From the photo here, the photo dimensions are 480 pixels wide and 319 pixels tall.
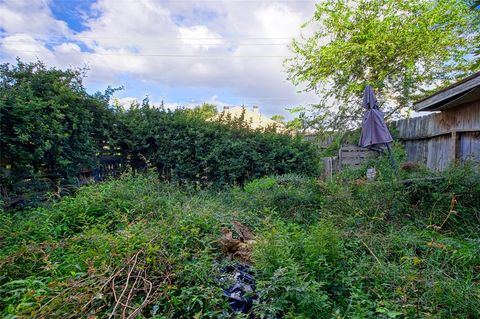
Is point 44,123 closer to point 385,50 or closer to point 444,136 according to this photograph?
point 444,136

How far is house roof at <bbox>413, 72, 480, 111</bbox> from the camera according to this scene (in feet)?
11.9

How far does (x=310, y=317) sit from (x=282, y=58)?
431 inches

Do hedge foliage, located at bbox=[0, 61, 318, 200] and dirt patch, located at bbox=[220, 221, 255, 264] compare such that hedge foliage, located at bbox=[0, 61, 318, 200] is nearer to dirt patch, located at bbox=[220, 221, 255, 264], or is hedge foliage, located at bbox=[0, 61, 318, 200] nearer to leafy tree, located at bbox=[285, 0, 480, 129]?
dirt patch, located at bbox=[220, 221, 255, 264]

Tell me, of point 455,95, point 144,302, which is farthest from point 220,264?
point 455,95

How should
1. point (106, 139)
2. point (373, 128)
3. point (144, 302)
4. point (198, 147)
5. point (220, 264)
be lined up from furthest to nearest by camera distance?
point (198, 147) → point (106, 139) → point (373, 128) → point (220, 264) → point (144, 302)

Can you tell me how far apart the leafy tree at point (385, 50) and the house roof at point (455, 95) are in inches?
196

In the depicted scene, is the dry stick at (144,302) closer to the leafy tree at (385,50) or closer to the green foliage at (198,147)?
the green foliage at (198,147)

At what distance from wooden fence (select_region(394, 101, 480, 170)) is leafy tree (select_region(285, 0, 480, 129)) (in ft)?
9.89

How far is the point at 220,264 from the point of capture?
2100mm

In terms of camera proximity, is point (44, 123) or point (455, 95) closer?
point (44, 123)

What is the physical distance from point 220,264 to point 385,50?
991 cm

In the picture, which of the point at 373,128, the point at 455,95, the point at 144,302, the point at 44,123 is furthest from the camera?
the point at 373,128

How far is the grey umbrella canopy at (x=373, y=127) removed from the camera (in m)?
4.24

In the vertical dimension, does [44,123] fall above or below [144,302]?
above
